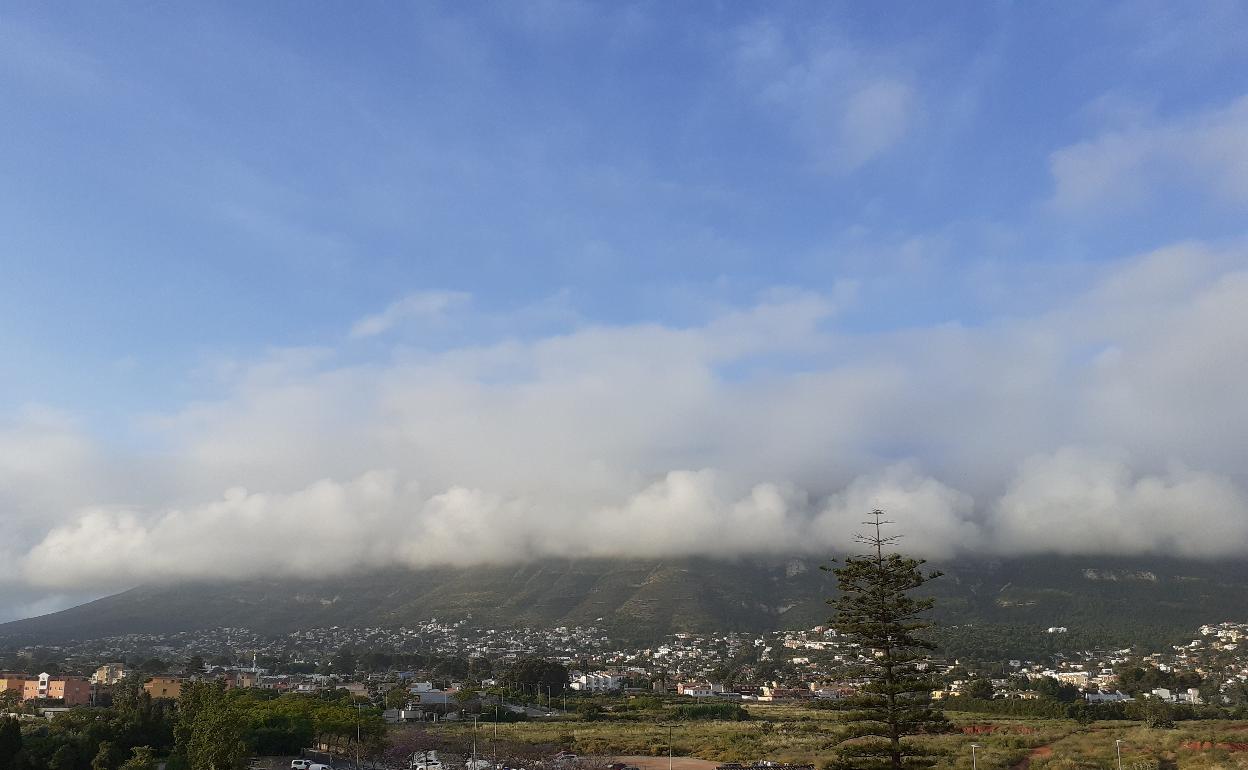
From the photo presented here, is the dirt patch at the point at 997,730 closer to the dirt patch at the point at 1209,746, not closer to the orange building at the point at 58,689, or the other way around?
the dirt patch at the point at 1209,746

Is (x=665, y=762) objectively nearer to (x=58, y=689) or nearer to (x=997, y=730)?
(x=997, y=730)

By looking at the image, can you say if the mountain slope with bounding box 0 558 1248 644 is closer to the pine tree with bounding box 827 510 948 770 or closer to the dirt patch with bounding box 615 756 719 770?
the dirt patch with bounding box 615 756 719 770

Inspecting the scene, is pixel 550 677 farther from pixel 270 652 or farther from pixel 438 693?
pixel 270 652

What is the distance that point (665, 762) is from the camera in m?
46.4

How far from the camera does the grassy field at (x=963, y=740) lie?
133 feet

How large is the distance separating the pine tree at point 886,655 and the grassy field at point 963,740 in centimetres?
1297

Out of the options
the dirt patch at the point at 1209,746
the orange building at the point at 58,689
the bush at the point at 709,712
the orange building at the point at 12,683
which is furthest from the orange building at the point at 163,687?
the dirt patch at the point at 1209,746

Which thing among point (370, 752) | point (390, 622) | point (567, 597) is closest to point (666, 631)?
point (567, 597)

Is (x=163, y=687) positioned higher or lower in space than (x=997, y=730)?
higher

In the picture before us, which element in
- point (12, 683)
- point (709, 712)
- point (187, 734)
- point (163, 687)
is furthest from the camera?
point (709, 712)

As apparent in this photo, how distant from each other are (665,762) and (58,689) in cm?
4947

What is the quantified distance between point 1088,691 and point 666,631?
276 ft

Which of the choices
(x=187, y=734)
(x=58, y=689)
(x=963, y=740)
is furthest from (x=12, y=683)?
(x=963, y=740)

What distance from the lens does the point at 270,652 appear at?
159m
